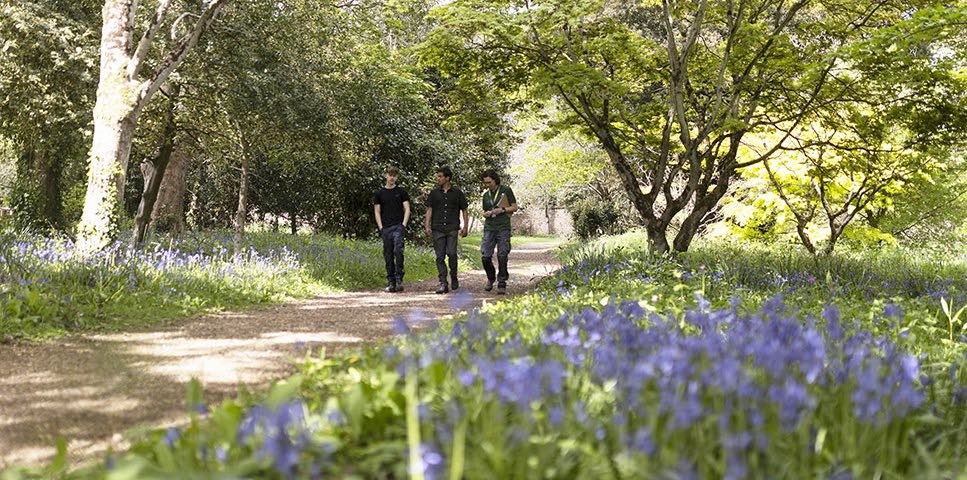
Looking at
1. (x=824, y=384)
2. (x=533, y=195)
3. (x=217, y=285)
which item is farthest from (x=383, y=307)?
(x=533, y=195)

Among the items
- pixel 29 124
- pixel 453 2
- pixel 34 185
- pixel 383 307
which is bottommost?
pixel 383 307

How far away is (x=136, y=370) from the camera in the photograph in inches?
195

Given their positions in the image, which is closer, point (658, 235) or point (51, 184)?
point (658, 235)

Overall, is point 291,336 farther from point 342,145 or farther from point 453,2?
point 342,145

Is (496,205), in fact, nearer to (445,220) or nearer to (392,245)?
(445,220)

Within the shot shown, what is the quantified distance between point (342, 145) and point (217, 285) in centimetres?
748

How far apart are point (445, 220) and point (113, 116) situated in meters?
4.79

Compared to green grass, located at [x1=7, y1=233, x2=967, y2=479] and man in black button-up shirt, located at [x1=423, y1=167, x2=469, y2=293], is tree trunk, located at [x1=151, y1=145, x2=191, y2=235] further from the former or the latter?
green grass, located at [x1=7, y1=233, x2=967, y2=479]

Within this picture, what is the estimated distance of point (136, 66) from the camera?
10148 millimetres

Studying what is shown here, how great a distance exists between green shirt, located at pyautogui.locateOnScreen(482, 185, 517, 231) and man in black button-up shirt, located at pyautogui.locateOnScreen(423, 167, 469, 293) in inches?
17.9

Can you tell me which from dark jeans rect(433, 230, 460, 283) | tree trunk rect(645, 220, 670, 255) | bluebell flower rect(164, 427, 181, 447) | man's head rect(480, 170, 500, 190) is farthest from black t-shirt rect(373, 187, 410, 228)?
bluebell flower rect(164, 427, 181, 447)

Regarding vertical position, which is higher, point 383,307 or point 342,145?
point 342,145

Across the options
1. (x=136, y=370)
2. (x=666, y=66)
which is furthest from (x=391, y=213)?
(x=136, y=370)

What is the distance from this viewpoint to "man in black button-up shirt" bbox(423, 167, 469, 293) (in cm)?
1090
